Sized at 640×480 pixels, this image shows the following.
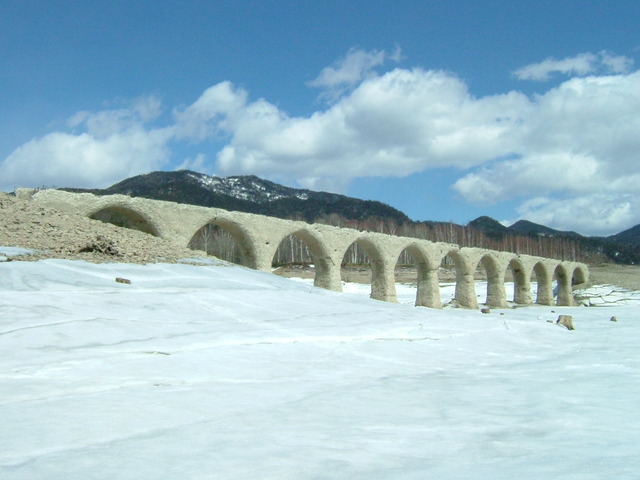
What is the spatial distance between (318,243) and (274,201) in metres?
113

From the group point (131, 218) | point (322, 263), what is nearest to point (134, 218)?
point (131, 218)

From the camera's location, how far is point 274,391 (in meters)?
3.57

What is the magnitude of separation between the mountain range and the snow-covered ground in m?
62.2

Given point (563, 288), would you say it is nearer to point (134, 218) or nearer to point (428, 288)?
point (428, 288)

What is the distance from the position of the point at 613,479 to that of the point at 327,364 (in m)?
2.97

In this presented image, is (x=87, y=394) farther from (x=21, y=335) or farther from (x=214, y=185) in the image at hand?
(x=214, y=185)

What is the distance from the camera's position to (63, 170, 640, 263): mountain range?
316ft

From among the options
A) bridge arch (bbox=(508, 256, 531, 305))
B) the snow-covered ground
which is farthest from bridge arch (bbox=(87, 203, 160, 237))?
bridge arch (bbox=(508, 256, 531, 305))

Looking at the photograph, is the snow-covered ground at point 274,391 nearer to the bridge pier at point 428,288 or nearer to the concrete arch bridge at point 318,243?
the concrete arch bridge at point 318,243

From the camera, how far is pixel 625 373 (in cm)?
445

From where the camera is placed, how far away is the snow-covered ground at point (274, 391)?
2107mm

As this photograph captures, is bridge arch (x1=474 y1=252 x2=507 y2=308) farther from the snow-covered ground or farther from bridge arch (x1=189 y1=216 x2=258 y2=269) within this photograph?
the snow-covered ground

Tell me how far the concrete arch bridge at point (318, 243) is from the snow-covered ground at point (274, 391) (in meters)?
6.62

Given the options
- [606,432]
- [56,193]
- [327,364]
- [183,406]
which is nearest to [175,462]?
[183,406]
